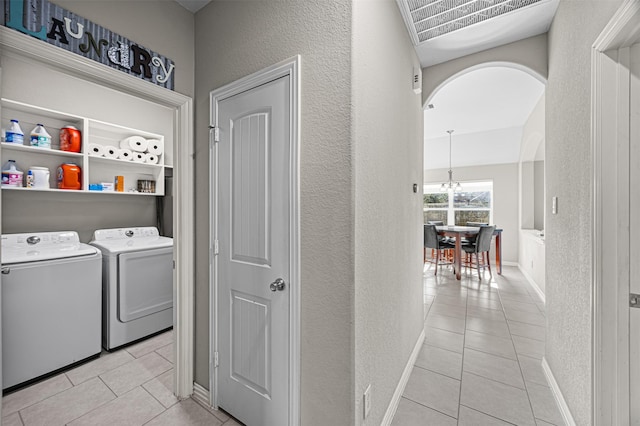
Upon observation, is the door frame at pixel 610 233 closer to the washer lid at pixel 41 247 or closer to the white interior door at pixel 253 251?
the white interior door at pixel 253 251

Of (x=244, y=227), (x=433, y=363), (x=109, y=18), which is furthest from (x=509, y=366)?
(x=109, y=18)

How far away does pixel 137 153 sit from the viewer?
322cm

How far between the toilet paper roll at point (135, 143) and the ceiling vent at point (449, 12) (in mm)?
3084

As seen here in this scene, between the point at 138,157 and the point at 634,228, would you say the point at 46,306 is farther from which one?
the point at 634,228

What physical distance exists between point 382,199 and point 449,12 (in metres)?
1.50

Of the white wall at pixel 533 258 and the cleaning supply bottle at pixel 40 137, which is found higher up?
the cleaning supply bottle at pixel 40 137

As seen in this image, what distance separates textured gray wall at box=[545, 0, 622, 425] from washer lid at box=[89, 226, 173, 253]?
336 centimetres

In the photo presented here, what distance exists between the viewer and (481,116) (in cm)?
480

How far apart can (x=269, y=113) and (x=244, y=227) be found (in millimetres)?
678

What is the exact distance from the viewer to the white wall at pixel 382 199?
1.30m

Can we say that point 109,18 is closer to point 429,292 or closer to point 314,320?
point 314,320

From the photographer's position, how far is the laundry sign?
47.8 inches

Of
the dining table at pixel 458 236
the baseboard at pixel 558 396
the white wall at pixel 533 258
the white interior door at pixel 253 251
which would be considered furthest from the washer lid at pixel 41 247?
the white wall at pixel 533 258

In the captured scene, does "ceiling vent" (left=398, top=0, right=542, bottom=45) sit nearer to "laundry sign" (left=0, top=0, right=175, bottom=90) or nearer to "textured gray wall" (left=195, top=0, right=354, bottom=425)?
"textured gray wall" (left=195, top=0, right=354, bottom=425)
